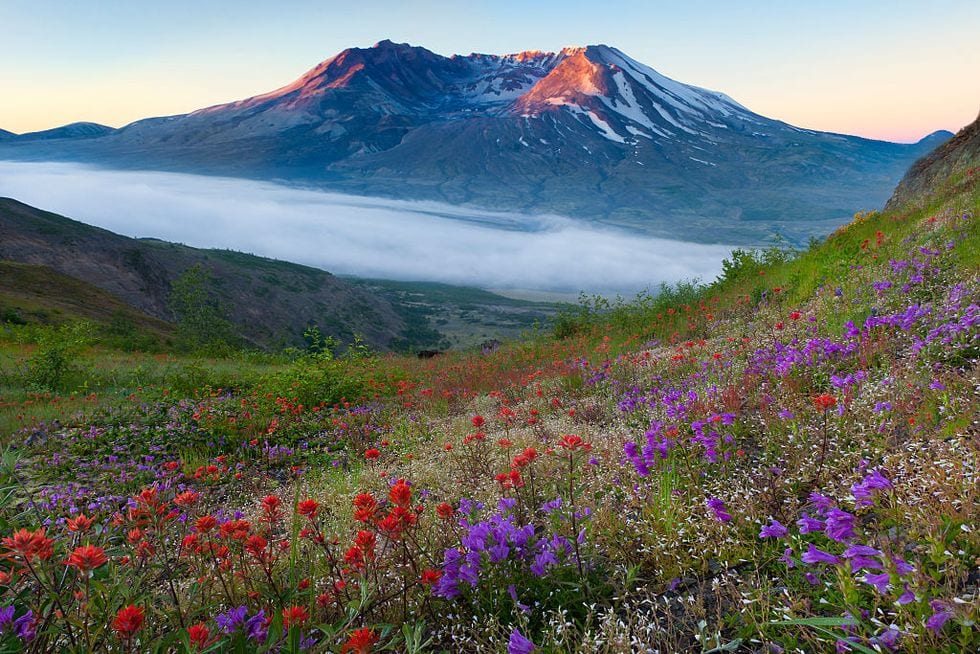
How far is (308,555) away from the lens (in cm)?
316

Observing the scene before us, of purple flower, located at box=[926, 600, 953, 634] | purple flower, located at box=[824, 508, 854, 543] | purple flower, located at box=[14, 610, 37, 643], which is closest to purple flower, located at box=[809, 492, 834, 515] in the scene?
purple flower, located at box=[824, 508, 854, 543]

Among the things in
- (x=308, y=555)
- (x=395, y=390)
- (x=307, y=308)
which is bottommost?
(x=307, y=308)

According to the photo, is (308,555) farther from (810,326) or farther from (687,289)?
(687,289)

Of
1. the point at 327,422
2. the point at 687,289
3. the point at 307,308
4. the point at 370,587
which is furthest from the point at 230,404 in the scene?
the point at 307,308

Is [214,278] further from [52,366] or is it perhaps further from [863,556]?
[863,556]

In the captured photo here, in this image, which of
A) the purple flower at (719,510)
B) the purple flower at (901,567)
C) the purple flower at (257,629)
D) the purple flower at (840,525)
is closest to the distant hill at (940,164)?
the purple flower at (719,510)

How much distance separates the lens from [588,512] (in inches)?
127

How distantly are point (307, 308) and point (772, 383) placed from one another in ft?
438

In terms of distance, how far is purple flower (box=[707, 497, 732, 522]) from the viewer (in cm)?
262

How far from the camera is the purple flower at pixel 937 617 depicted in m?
1.52

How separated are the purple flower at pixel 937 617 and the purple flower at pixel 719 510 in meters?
1.00

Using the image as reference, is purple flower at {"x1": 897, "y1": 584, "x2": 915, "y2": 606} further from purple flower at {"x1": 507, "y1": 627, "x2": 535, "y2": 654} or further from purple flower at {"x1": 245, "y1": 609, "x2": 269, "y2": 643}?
purple flower at {"x1": 245, "y1": 609, "x2": 269, "y2": 643}

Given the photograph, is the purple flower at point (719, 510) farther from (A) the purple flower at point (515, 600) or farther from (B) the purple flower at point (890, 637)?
(A) the purple flower at point (515, 600)

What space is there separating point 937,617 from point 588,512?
1.86 m
